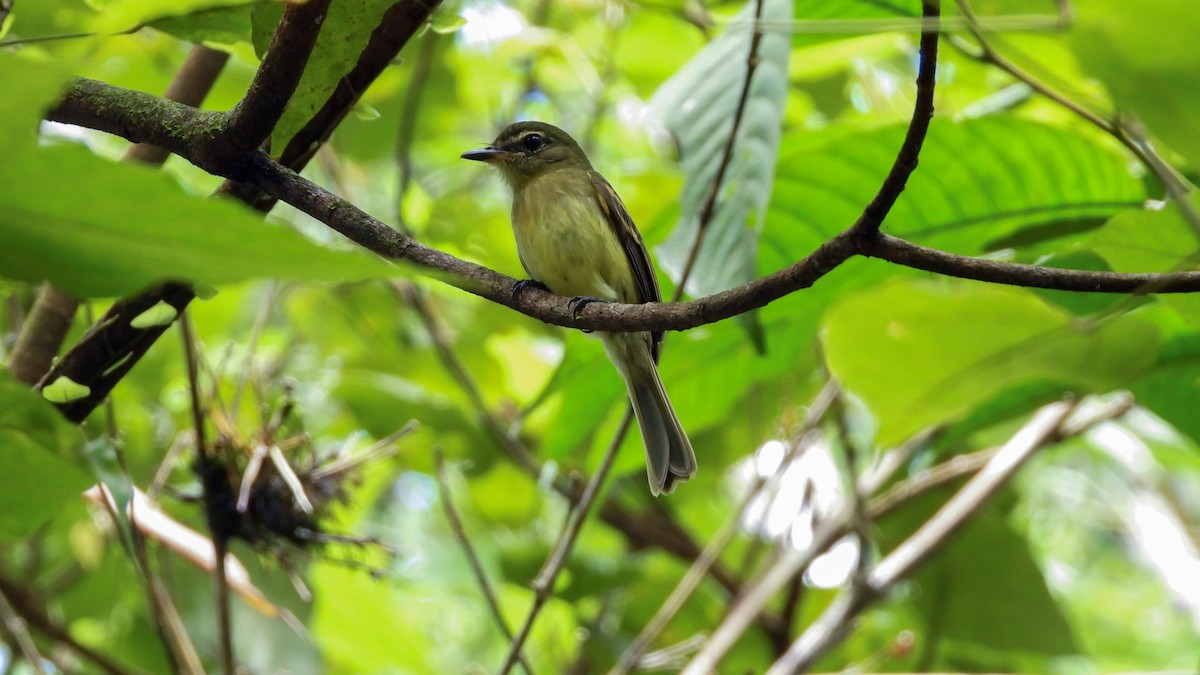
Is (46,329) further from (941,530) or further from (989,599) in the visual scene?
(989,599)

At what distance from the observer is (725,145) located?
2.30 metres

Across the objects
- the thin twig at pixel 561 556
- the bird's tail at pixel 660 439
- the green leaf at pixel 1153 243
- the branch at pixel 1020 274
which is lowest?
the bird's tail at pixel 660 439

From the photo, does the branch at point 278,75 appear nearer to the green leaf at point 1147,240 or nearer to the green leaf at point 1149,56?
the green leaf at point 1149,56

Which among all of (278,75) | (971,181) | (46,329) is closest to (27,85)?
(278,75)

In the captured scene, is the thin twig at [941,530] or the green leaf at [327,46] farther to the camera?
the thin twig at [941,530]

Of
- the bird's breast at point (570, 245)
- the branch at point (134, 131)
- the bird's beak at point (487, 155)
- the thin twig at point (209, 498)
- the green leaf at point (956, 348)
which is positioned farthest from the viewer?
the bird's beak at point (487, 155)

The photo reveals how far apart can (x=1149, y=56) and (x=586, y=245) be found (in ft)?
8.28

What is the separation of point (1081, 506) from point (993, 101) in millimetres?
2941

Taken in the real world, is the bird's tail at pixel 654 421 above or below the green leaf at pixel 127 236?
below

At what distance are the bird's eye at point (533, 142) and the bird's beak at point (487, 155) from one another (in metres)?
0.10

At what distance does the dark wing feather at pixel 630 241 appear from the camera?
146 inches

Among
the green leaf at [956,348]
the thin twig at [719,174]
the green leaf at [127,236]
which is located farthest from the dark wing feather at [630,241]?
the green leaf at [127,236]

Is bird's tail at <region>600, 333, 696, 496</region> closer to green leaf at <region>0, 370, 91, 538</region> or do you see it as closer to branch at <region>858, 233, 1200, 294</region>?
branch at <region>858, 233, 1200, 294</region>

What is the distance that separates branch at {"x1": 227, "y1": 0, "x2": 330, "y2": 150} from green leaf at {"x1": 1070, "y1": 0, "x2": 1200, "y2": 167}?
3.16 feet
